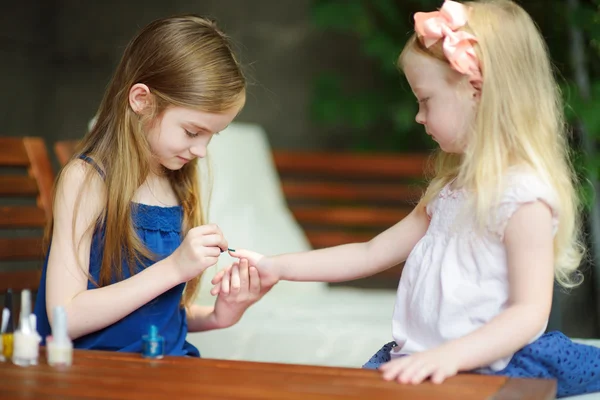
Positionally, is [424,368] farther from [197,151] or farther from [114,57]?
[114,57]

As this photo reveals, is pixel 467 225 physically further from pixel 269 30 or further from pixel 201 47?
pixel 269 30

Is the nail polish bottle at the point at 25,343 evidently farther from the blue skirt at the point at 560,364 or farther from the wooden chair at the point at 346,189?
the wooden chair at the point at 346,189

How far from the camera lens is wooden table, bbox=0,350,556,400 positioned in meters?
→ 1.09

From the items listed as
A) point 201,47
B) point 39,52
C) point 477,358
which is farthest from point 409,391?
point 39,52

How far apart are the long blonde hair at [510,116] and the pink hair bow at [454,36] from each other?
0.01 m

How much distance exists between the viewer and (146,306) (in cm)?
171

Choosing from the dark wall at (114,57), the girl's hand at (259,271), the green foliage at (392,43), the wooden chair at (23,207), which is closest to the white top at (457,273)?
the girl's hand at (259,271)

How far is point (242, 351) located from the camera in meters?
2.31

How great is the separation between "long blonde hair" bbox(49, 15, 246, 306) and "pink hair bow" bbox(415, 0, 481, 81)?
1.41 ft

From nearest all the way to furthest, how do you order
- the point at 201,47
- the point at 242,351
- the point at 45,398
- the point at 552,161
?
the point at 45,398
the point at 552,161
the point at 201,47
the point at 242,351

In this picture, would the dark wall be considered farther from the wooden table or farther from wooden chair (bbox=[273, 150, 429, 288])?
the wooden table

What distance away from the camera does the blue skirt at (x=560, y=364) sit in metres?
1.37

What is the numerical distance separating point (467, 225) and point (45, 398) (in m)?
0.70

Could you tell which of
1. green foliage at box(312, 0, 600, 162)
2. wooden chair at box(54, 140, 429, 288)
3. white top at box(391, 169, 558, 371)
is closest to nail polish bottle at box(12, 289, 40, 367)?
white top at box(391, 169, 558, 371)
